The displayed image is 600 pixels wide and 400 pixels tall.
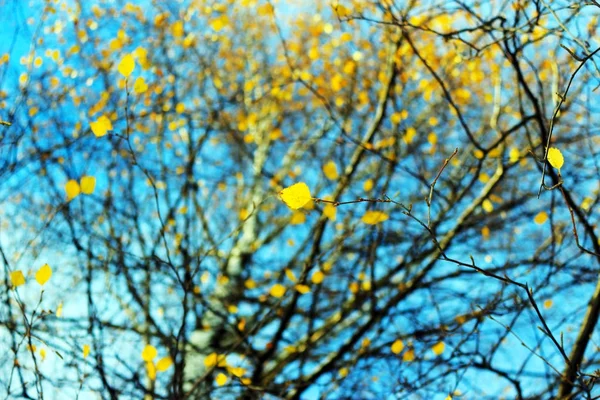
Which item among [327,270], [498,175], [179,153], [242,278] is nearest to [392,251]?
[327,270]

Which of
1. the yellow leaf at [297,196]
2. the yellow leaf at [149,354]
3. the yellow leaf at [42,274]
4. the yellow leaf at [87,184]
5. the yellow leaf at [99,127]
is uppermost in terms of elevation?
the yellow leaf at [99,127]

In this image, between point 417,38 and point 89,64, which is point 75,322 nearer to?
point 89,64

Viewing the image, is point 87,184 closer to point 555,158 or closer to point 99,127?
point 99,127

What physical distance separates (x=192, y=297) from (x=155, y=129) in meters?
2.27

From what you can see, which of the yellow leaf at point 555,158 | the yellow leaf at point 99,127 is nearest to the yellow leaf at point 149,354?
the yellow leaf at point 99,127

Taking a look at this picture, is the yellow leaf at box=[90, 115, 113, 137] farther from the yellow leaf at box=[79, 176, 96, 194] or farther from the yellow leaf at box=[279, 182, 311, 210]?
the yellow leaf at box=[279, 182, 311, 210]

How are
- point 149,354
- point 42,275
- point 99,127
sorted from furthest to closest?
point 149,354
point 99,127
point 42,275

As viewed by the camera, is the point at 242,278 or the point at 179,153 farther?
the point at 179,153

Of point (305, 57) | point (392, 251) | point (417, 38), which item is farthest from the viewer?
point (305, 57)

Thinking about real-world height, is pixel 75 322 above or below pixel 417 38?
below

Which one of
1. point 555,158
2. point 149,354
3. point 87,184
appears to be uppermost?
point 87,184

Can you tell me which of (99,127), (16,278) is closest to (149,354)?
(16,278)

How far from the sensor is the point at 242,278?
4.91m

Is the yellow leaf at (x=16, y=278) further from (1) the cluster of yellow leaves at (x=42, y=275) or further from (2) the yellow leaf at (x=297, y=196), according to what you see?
(2) the yellow leaf at (x=297, y=196)
